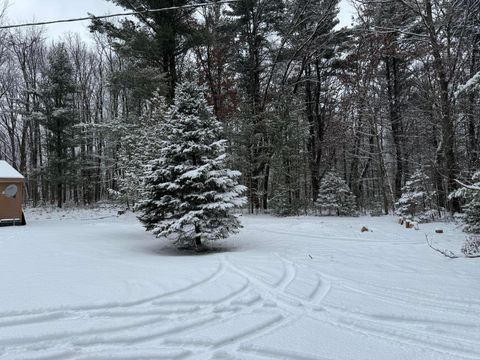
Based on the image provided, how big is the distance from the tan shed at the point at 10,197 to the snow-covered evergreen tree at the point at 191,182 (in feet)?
24.4

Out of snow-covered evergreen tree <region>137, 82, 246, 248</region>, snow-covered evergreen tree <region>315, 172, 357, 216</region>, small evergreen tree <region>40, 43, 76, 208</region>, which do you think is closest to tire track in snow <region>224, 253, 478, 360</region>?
snow-covered evergreen tree <region>137, 82, 246, 248</region>

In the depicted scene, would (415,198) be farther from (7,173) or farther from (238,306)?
(7,173)

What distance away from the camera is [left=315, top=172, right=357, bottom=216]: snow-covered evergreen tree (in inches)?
664

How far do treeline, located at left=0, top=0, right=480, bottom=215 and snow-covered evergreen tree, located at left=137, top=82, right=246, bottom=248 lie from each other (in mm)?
5950

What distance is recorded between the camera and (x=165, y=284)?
4.74 meters

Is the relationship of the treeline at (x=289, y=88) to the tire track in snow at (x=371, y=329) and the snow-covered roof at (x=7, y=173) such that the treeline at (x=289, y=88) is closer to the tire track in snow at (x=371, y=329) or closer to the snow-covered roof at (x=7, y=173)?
the snow-covered roof at (x=7, y=173)

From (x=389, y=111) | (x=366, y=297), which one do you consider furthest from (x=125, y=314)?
(x=389, y=111)

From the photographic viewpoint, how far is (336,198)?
672 inches

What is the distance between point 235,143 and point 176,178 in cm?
900

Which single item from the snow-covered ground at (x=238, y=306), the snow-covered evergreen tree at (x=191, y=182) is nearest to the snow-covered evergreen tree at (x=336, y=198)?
the snow-covered evergreen tree at (x=191, y=182)

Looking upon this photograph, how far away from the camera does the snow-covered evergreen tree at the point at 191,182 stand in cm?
839

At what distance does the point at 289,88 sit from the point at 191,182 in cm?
1248

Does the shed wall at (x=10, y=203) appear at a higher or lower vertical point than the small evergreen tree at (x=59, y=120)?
lower

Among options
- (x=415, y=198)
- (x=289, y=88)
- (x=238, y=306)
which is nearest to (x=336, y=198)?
(x=415, y=198)
